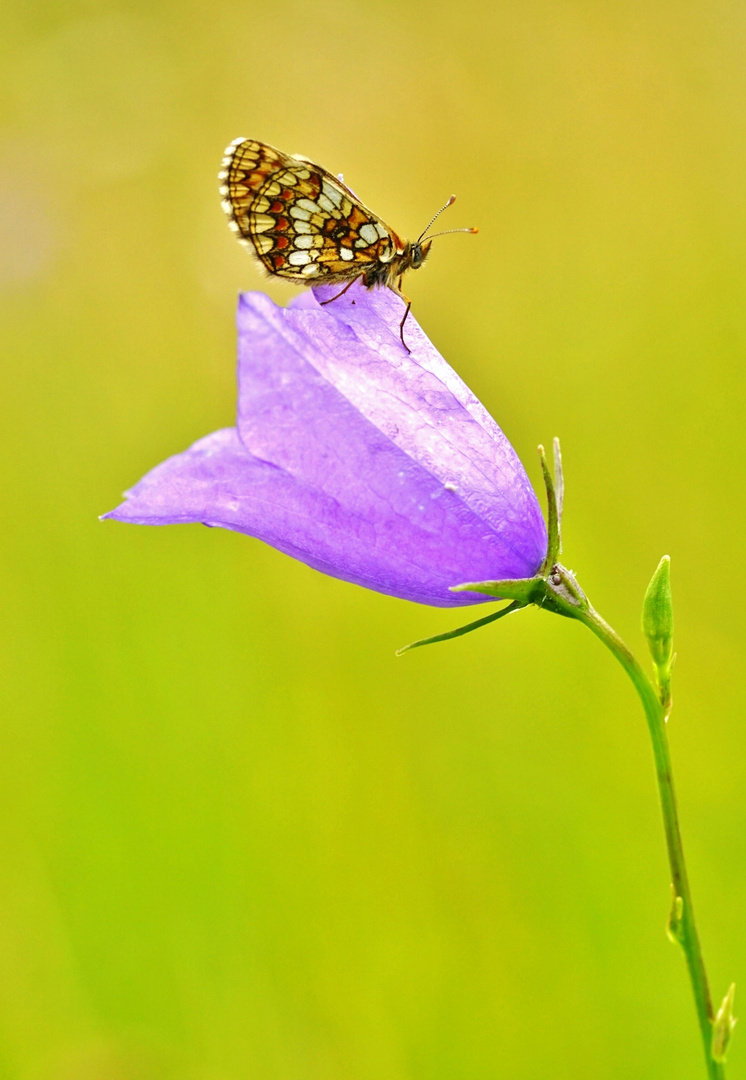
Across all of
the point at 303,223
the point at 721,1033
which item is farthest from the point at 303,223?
the point at 721,1033

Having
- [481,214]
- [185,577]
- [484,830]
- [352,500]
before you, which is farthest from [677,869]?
[481,214]

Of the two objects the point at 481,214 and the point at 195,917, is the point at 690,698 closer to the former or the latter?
the point at 195,917

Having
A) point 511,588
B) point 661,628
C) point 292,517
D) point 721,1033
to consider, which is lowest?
point 721,1033

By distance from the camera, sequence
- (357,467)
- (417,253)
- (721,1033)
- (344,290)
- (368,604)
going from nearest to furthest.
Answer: (721,1033), (357,467), (344,290), (417,253), (368,604)

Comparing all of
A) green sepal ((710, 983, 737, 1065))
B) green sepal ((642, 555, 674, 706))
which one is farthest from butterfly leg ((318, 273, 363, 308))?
green sepal ((710, 983, 737, 1065))

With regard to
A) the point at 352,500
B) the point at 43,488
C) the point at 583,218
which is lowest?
the point at 352,500

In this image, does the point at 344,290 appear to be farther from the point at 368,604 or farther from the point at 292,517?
the point at 368,604
